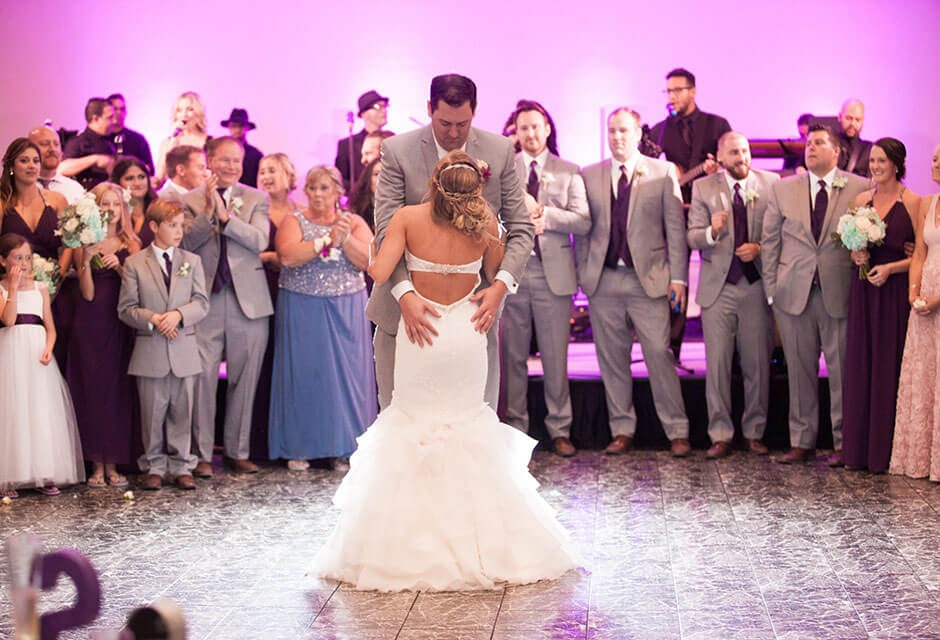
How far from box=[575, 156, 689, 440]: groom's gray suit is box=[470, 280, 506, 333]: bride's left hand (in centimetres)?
272

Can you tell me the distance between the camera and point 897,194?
276 inches

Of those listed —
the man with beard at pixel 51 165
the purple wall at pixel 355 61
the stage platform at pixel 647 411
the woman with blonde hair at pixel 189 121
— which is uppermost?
the purple wall at pixel 355 61

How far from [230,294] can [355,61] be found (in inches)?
172

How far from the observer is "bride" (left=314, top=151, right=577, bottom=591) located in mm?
4820

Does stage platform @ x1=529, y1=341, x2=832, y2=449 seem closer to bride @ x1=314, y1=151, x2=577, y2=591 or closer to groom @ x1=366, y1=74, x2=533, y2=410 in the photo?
groom @ x1=366, y1=74, x2=533, y2=410

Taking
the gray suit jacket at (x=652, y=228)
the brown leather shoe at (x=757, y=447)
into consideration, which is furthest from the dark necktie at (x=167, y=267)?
the brown leather shoe at (x=757, y=447)

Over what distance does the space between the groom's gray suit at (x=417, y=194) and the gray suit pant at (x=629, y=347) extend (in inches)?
97.4

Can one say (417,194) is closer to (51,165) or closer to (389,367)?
(389,367)

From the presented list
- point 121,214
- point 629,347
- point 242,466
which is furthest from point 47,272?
point 629,347

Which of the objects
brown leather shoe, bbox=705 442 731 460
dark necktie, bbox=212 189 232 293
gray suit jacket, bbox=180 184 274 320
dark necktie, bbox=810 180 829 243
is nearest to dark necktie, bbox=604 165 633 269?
dark necktie, bbox=810 180 829 243

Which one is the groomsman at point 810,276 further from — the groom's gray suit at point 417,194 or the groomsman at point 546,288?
the groom's gray suit at point 417,194

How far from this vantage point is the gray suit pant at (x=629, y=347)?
7711 mm

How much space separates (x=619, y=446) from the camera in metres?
7.78

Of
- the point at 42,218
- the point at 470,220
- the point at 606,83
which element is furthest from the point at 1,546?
the point at 606,83
